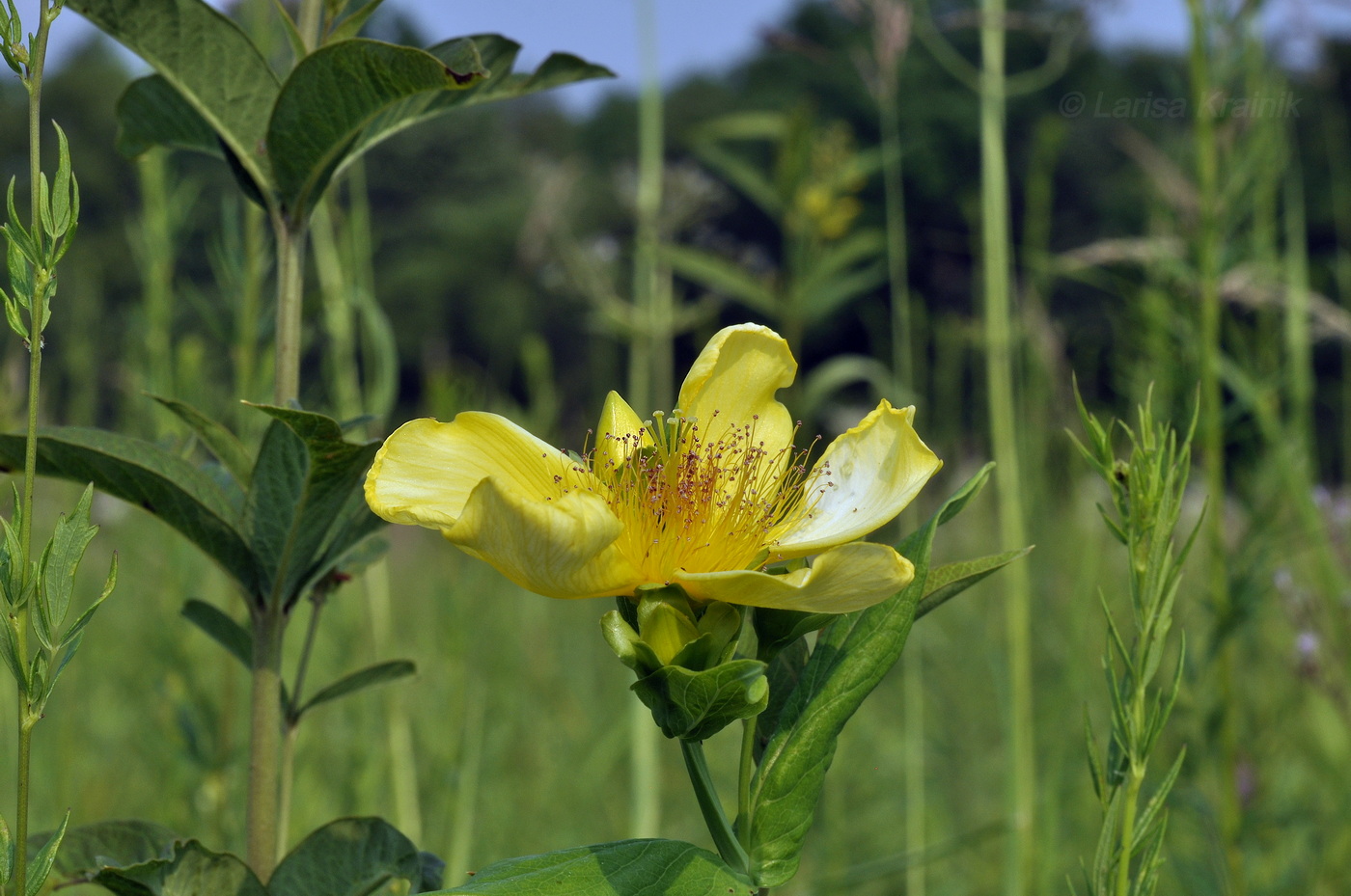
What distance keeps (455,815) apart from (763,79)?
538 inches

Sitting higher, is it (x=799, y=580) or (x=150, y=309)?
(x=150, y=309)

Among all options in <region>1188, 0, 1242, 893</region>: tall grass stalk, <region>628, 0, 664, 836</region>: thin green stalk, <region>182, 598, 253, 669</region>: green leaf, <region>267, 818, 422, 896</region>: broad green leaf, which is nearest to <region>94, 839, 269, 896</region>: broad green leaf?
<region>267, 818, 422, 896</region>: broad green leaf

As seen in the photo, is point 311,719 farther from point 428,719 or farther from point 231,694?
point 231,694

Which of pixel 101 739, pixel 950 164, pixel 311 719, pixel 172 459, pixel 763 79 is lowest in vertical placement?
pixel 101 739

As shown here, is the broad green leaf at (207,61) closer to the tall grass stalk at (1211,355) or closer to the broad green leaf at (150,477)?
the broad green leaf at (150,477)

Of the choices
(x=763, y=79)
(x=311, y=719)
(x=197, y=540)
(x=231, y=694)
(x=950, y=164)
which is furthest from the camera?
(x=763, y=79)

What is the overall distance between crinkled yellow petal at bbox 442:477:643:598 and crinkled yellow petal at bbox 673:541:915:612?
1.5 inches

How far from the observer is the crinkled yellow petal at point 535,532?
14.2 inches

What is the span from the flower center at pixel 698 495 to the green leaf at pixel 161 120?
0.26m

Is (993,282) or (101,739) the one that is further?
(101,739)

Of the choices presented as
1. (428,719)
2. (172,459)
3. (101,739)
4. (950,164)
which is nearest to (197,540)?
(172,459)

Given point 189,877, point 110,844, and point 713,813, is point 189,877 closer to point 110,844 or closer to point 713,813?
point 110,844

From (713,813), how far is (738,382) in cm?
23

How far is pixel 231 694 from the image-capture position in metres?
0.98
